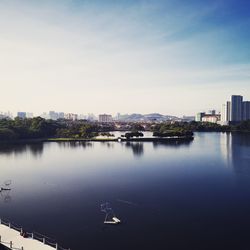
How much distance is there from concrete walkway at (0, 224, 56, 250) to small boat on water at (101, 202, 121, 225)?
10.1ft

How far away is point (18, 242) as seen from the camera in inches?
343

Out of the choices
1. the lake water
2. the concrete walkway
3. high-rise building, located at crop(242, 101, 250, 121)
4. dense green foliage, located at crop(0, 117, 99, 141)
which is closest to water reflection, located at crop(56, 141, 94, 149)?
dense green foliage, located at crop(0, 117, 99, 141)

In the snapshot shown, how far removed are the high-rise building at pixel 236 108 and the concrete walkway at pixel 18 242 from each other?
88124 mm

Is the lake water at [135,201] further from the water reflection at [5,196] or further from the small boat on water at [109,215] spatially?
the small boat on water at [109,215]

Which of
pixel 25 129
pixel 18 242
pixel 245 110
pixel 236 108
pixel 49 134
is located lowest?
pixel 18 242

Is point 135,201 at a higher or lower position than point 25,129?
lower

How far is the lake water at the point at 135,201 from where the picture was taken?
1003 cm

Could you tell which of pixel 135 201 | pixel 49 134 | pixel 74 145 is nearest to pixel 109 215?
pixel 135 201

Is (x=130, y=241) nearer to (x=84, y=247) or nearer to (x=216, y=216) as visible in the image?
(x=84, y=247)

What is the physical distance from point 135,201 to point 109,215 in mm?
2106

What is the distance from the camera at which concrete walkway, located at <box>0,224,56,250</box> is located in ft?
27.5

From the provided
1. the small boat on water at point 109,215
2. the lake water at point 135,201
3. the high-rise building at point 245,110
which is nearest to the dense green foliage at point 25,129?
the lake water at point 135,201

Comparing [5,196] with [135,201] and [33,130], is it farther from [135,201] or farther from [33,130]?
[33,130]

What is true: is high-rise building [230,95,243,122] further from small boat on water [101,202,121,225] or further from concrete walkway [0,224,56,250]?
concrete walkway [0,224,56,250]
